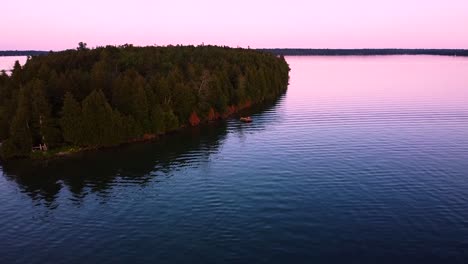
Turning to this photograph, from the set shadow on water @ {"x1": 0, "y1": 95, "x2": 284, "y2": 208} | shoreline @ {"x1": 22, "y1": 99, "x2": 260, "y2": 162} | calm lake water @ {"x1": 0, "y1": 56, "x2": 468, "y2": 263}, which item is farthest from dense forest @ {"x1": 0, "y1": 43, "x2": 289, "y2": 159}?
calm lake water @ {"x1": 0, "y1": 56, "x2": 468, "y2": 263}

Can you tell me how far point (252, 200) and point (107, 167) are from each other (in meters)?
34.9

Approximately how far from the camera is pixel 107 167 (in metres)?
79.4

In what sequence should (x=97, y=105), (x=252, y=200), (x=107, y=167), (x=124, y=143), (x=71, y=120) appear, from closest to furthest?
(x=252, y=200) → (x=107, y=167) → (x=71, y=120) → (x=97, y=105) → (x=124, y=143)

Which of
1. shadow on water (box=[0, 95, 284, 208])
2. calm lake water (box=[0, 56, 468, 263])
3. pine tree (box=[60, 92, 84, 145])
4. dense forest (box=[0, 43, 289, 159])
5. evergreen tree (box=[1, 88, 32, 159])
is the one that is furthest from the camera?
pine tree (box=[60, 92, 84, 145])

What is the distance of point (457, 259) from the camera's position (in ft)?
138

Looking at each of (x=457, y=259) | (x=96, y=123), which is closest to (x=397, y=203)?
(x=457, y=259)

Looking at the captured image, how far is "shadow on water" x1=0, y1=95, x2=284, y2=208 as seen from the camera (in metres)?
68.6

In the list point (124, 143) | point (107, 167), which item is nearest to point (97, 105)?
point (124, 143)

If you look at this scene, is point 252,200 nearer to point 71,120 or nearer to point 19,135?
point 71,120

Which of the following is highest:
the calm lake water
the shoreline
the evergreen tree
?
the evergreen tree

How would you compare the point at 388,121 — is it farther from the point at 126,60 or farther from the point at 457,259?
the point at 126,60

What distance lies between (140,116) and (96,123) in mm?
13407

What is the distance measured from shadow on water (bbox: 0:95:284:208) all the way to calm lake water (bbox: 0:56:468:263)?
0.76 feet

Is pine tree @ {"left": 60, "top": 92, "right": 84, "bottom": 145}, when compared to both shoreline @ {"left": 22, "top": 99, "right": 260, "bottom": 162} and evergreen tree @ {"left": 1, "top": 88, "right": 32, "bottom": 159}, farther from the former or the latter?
evergreen tree @ {"left": 1, "top": 88, "right": 32, "bottom": 159}
